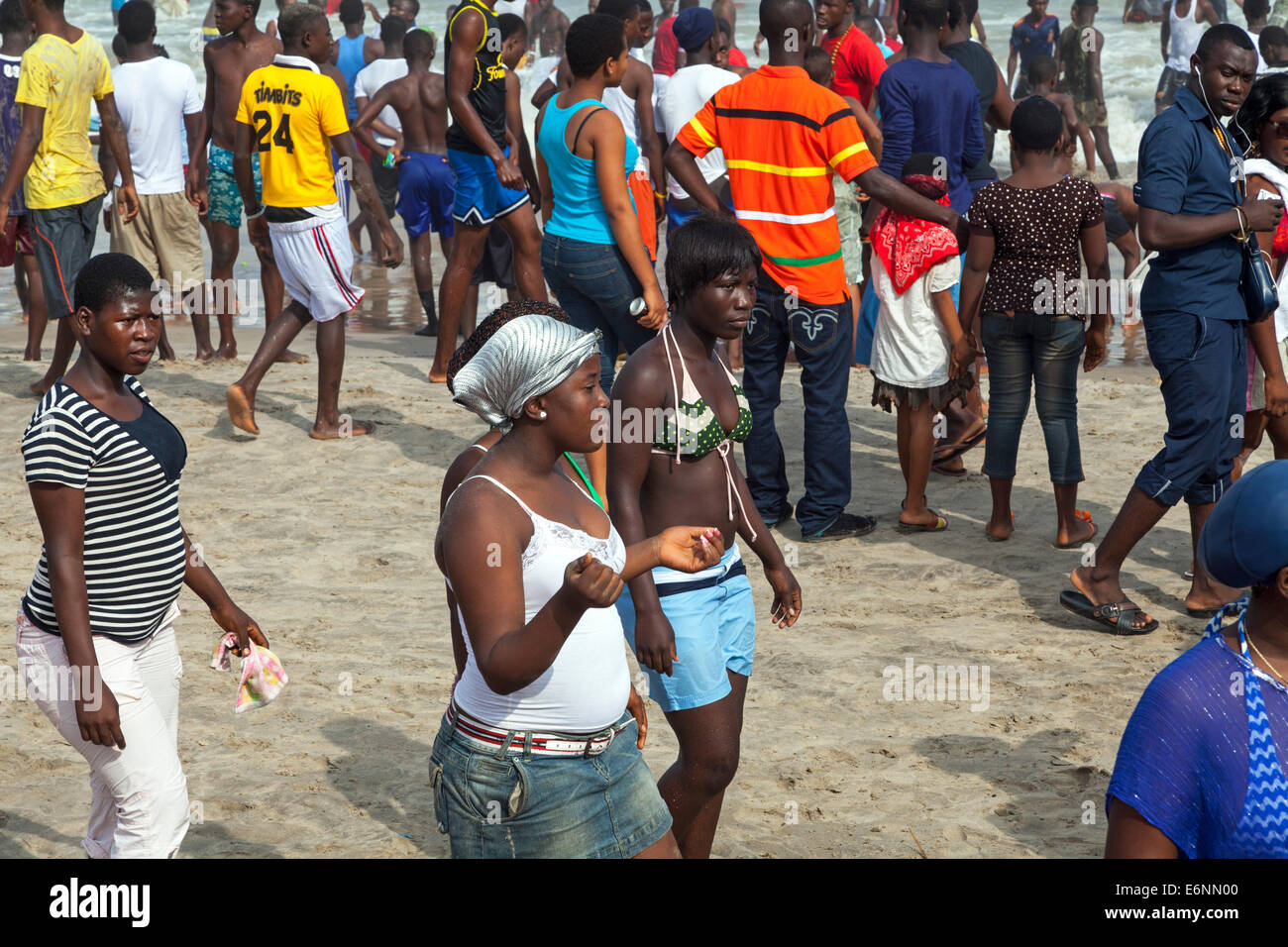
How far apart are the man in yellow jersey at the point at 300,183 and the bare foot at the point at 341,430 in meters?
0.18

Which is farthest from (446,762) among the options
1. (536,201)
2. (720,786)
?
(536,201)

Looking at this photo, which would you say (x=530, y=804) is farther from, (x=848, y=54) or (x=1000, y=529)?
(x=848, y=54)

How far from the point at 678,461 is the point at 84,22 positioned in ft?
122

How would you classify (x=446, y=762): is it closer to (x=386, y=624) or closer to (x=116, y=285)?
(x=116, y=285)

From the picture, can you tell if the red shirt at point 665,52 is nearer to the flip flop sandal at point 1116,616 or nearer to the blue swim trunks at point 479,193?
the blue swim trunks at point 479,193

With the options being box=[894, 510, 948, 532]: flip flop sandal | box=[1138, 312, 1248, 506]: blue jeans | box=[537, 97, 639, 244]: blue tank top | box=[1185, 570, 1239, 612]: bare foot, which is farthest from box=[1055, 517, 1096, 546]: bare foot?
box=[537, 97, 639, 244]: blue tank top

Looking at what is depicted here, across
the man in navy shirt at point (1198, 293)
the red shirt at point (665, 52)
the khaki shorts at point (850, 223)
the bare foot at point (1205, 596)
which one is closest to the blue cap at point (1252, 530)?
the man in navy shirt at point (1198, 293)

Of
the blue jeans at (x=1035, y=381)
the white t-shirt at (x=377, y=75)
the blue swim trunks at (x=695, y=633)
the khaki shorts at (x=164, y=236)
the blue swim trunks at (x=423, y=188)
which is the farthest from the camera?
the white t-shirt at (x=377, y=75)

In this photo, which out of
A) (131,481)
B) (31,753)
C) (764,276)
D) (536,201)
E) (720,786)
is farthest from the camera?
(536,201)

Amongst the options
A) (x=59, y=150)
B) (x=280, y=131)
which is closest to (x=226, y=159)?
(x=59, y=150)

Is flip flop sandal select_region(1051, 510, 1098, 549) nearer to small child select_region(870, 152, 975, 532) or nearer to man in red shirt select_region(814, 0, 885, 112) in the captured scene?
small child select_region(870, 152, 975, 532)

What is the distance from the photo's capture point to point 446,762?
9.62ft

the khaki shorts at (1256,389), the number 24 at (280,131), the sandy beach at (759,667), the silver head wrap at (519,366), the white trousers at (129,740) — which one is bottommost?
the sandy beach at (759,667)

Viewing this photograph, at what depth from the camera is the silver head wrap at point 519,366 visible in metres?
2.90
